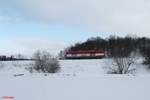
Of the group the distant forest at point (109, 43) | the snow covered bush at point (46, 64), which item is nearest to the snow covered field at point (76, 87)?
the snow covered bush at point (46, 64)

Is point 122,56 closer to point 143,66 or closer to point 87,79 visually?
point 143,66

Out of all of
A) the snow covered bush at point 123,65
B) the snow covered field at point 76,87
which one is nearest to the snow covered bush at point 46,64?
the snow covered bush at point 123,65

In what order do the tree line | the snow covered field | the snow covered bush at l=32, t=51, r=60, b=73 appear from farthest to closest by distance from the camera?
the tree line → the snow covered bush at l=32, t=51, r=60, b=73 → the snow covered field

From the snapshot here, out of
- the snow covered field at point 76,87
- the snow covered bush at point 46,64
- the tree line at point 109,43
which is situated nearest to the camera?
the snow covered field at point 76,87

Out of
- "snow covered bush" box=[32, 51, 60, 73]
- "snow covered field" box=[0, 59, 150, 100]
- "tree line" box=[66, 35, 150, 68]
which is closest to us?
"snow covered field" box=[0, 59, 150, 100]

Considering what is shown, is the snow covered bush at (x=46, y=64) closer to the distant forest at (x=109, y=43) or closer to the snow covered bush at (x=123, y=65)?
the snow covered bush at (x=123, y=65)

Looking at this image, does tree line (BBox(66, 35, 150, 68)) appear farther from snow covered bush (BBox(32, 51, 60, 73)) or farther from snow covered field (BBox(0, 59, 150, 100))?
snow covered field (BBox(0, 59, 150, 100))

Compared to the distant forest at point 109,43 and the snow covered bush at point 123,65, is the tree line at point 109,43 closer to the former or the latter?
the distant forest at point 109,43

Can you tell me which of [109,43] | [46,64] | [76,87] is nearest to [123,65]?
[46,64]

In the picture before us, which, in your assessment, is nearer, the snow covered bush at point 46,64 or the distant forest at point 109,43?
the snow covered bush at point 46,64

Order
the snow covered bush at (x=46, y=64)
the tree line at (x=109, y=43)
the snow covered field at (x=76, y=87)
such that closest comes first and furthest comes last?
the snow covered field at (x=76, y=87), the snow covered bush at (x=46, y=64), the tree line at (x=109, y=43)

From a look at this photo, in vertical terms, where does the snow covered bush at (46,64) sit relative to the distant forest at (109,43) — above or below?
below

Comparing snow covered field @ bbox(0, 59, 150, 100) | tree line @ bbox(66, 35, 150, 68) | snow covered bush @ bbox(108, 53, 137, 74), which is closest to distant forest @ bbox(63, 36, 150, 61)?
Answer: tree line @ bbox(66, 35, 150, 68)

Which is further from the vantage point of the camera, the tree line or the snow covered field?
the tree line
